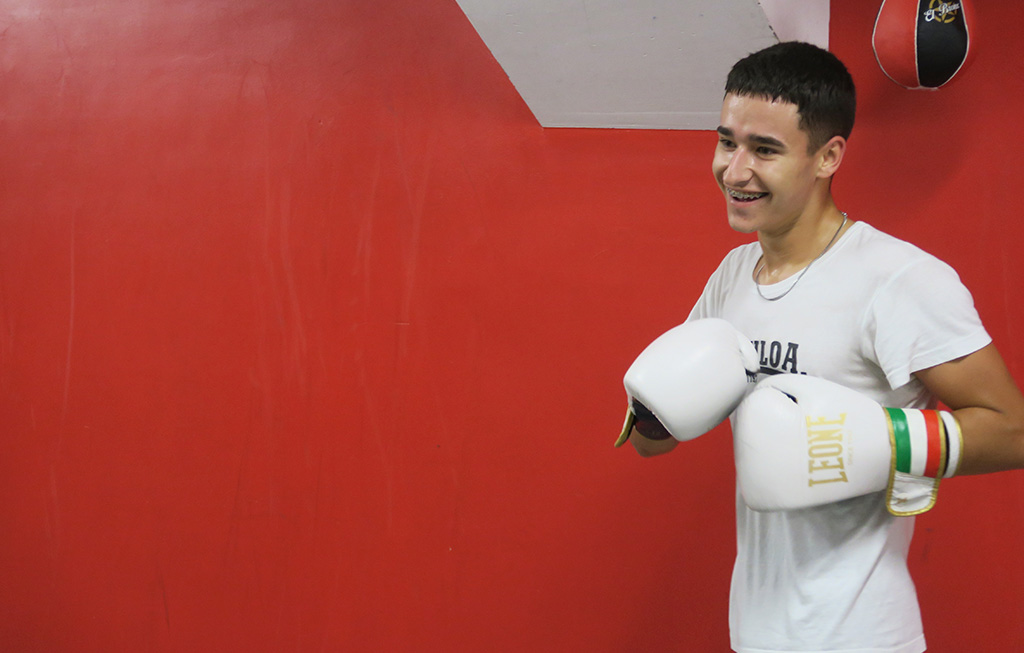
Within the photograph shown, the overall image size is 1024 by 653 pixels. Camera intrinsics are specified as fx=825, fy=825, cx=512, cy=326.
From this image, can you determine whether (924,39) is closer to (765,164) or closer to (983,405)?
(765,164)

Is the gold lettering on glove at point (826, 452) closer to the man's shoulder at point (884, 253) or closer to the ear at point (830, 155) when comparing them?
the man's shoulder at point (884, 253)

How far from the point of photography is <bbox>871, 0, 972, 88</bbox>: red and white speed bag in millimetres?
1266

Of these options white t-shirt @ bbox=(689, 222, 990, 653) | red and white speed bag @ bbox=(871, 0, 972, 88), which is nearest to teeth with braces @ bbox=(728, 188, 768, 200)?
white t-shirt @ bbox=(689, 222, 990, 653)

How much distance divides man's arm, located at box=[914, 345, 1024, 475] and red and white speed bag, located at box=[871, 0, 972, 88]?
578mm

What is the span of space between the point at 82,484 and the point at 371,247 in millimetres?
907

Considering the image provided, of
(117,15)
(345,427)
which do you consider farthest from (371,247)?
(117,15)

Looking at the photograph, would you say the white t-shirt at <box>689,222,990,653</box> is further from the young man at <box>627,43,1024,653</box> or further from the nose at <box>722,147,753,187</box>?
the nose at <box>722,147,753,187</box>

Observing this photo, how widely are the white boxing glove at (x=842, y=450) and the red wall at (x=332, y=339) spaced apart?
0.75m

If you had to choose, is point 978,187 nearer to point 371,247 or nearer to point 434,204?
point 434,204

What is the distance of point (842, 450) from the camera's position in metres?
0.91

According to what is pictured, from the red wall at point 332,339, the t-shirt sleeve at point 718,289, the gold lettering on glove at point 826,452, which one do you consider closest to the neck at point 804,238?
the t-shirt sleeve at point 718,289

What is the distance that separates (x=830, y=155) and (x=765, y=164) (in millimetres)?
99

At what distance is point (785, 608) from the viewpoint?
3.41 feet

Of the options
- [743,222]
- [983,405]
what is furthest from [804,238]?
[983,405]
